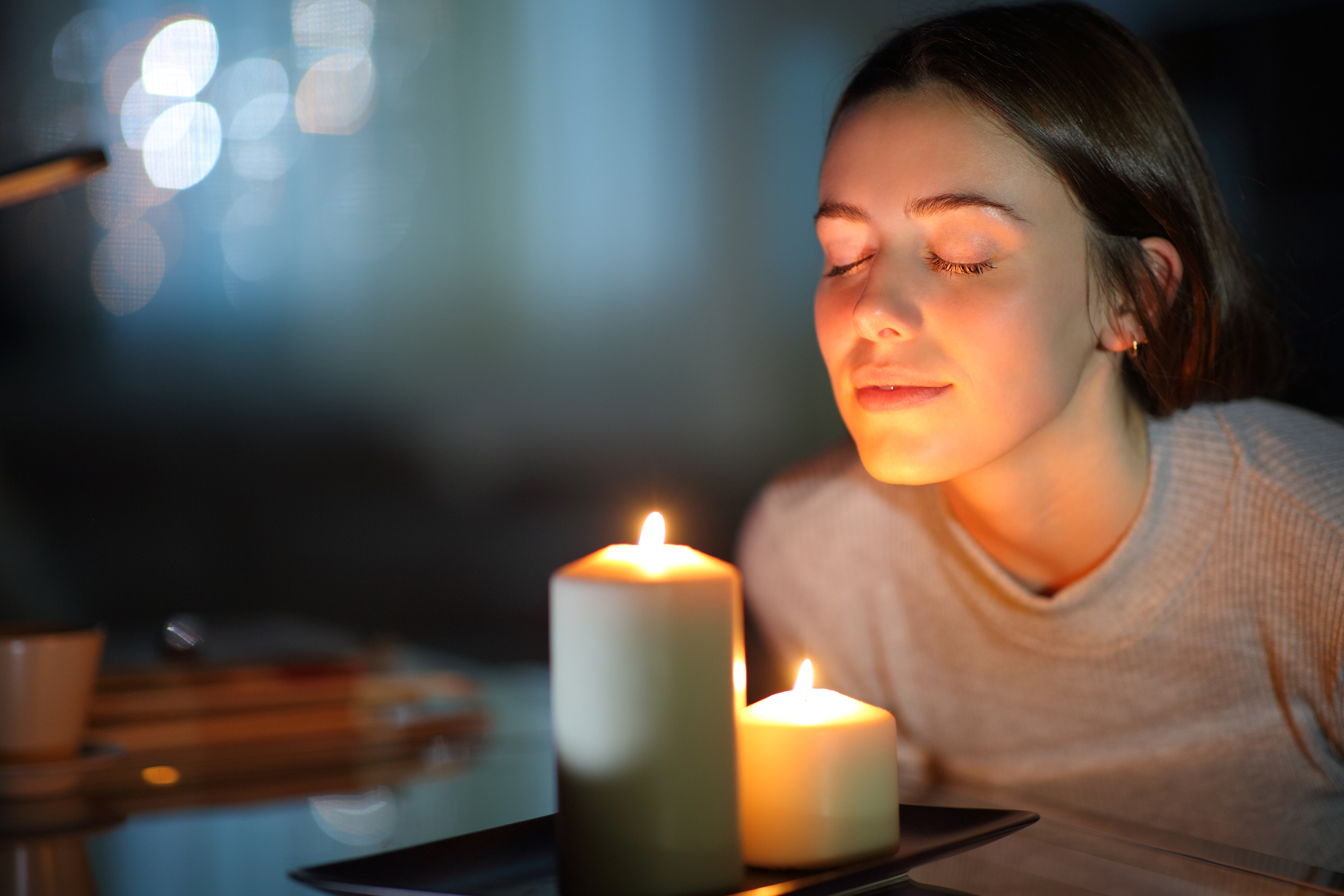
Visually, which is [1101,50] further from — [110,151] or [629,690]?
[110,151]

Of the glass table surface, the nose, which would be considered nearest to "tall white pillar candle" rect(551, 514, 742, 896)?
the glass table surface

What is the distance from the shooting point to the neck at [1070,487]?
0.83 metres

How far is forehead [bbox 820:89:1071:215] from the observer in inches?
27.3

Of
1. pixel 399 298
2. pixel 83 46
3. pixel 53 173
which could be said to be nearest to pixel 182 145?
pixel 83 46

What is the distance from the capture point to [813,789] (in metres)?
0.46

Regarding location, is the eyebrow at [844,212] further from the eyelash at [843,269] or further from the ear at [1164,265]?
the ear at [1164,265]

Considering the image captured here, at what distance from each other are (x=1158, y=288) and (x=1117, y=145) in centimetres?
11

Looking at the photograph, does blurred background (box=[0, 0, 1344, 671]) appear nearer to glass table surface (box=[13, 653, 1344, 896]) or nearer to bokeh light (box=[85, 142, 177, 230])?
bokeh light (box=[85, 142, 177, 230])

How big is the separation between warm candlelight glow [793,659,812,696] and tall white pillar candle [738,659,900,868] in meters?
0.03

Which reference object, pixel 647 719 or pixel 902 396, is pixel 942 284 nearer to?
pixel 902 396

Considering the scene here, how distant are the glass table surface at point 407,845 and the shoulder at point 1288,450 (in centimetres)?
31

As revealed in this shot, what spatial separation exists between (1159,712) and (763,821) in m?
0.54

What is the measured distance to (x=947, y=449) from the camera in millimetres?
707

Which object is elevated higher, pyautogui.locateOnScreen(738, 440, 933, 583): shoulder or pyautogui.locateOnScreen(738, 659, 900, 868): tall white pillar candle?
pyautogui.locateOnScreen(738, 440, 933, 583): shoulder
